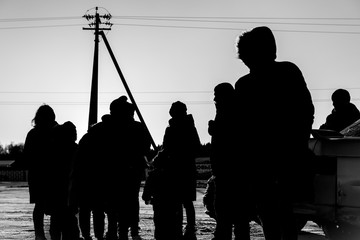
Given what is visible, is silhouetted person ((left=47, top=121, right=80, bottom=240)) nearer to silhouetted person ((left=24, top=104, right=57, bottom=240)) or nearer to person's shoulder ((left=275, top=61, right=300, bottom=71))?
silhouetted person ((left=24, top=104, right=57, bottom=240))

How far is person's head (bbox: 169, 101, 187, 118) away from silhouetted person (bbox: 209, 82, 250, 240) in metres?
2.13

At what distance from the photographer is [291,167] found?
4941 millimetres

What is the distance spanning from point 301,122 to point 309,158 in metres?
0.23

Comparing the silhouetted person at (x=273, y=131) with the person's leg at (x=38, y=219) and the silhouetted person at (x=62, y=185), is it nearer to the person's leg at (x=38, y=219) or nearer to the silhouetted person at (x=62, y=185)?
the silhouetted person at (x=62, y=185)

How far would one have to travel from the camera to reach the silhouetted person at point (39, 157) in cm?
902

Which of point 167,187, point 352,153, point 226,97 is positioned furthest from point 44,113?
point 352,153

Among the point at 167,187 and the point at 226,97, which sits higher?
the point at 226,97

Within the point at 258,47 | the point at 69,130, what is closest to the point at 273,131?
the point at 258,47

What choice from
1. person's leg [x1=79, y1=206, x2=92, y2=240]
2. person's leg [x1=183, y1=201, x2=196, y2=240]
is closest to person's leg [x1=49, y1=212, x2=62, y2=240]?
person's leg [x1=79, y1=206, x2=92, y2=240]

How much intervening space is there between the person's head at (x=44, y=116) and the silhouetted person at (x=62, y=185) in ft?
0.63

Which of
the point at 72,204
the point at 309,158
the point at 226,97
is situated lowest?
the point at 72,204

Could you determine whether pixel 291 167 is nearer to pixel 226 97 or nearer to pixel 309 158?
pixel 309 158

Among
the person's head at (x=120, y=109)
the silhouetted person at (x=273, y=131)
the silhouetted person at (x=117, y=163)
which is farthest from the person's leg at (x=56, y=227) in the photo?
the silhouetted person at (x=273, y=131)

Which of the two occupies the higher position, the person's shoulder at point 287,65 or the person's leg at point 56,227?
the person's shoulder at point 287,65
